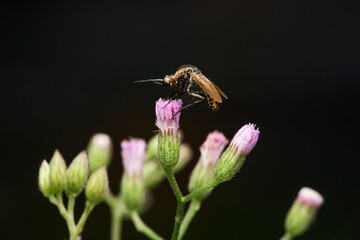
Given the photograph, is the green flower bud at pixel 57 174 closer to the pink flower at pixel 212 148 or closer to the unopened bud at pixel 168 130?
the unopened bud at pixel 168 130

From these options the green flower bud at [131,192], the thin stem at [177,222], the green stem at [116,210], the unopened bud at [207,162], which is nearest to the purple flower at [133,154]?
the green flower bud at [131,192]

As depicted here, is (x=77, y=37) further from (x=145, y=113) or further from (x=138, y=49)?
(x=145, y=113)

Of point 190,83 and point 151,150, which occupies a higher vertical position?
→ point 190,83

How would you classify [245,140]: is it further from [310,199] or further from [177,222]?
[310,199]

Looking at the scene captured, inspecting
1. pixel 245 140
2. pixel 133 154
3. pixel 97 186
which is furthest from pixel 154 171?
pixel 245 140

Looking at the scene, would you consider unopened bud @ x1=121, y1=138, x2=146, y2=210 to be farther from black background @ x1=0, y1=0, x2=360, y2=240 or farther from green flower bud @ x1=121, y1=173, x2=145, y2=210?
black background @ x1=0, y1=0, x2=360, y2=240

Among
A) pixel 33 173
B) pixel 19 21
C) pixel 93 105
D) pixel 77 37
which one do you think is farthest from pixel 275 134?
pixel 19 21
